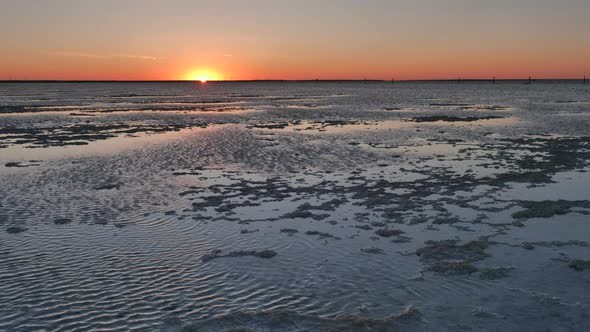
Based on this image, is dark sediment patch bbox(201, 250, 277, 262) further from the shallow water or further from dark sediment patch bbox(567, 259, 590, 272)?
dark sediment patch bbox(567, 259, 590, 272)

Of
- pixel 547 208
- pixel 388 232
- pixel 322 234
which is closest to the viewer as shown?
pixel 388 232

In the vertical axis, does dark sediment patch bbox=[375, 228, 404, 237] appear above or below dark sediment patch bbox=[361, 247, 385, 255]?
above

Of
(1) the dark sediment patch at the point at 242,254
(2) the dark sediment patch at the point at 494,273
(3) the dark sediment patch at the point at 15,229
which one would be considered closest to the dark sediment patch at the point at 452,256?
(2) the dark sediment patch at the point at 494,273

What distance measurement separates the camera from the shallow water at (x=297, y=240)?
8164 millimetres

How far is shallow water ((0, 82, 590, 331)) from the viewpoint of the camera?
8164 mm

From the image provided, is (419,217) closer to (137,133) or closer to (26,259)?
(26,259)

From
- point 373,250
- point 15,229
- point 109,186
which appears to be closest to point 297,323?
point 373,250

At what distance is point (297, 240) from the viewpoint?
11992mm

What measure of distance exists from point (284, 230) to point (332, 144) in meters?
16.3

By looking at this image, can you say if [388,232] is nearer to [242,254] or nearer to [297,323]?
[242,254]

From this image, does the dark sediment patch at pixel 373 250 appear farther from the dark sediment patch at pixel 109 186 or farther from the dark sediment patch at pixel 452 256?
the dark sediment patch at pixel 109 186

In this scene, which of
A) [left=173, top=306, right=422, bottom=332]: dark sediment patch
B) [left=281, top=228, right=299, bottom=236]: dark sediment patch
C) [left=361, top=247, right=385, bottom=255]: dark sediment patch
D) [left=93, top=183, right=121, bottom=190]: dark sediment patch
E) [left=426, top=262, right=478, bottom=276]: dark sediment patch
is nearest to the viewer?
[left=173, top=306, right=422, bottom=332]: dark sediment patch

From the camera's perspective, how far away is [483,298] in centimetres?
861

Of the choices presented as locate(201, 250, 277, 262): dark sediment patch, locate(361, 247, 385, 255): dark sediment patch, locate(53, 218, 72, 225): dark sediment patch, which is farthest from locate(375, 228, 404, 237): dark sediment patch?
locate(53, 218, 72, 225): dark sediment patch
